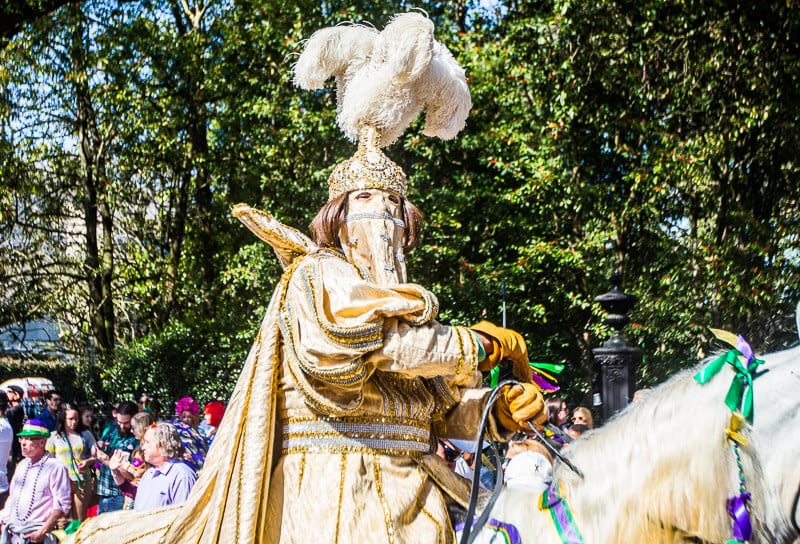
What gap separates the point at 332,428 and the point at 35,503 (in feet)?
19.2

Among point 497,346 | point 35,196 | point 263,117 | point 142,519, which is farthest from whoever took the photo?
point 35,196

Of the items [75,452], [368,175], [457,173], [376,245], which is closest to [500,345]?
[376,245]

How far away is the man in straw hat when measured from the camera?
26.1ft

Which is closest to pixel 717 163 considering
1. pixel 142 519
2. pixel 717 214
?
pixel 717 214

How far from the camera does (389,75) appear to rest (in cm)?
367

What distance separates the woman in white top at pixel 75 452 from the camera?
950 cm

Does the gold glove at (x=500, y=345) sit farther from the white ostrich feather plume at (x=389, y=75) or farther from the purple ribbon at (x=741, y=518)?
the white ostrich feather plume at (x=389, y=75)

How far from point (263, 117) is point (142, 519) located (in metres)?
12.4

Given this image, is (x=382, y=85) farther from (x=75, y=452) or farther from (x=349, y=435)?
(x=75, y=452)

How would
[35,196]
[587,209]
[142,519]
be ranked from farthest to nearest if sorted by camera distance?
[35,196]
[587,209]
[142,519]

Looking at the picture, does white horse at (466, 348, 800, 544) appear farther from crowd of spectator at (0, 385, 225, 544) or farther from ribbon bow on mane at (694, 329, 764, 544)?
crowd of spectator at (0, 385, 225, 544)

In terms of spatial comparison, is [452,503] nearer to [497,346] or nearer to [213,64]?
[497,346]

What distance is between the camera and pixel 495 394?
10.4ft

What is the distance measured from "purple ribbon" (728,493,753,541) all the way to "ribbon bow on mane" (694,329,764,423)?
216 millimetres
